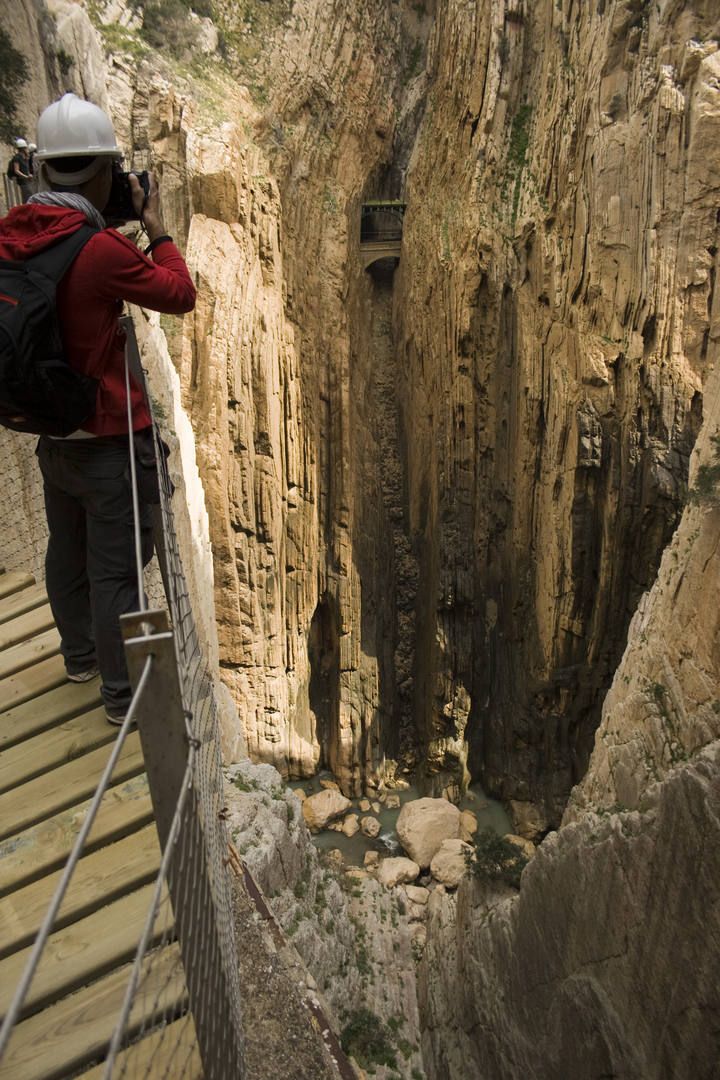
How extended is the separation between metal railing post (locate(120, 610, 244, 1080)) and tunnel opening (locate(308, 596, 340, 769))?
13.5 meters

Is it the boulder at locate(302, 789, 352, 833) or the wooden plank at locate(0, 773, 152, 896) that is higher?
the wooden plank at locate(0, 773, 152, 896)

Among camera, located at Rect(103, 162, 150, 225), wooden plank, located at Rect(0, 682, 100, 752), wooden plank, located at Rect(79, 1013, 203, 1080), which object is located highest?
camera, located at Rect(103, 162, 150, 225)

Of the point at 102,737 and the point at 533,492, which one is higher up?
the point at 102,737

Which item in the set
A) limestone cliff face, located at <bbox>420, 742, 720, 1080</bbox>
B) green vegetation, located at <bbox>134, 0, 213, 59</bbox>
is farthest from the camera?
green vegetation, located at <bbox>134, 0, 213, 59</bbox>

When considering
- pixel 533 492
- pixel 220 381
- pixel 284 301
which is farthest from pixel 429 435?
pixel 220 381

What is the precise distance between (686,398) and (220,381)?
7663mm

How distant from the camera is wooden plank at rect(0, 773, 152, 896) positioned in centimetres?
197

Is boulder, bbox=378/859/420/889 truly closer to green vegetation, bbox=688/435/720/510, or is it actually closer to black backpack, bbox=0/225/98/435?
green vegetation, bbox=688/435/720/510

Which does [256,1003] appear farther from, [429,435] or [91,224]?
[429,435]

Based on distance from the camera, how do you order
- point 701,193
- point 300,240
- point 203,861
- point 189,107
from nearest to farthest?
point 203,861
point 701,193
point 189,107
point 300,240

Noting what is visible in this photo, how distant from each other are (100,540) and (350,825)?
12.5 m

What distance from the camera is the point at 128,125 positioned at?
10344 millimetres

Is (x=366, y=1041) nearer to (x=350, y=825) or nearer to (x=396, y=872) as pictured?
(x=396, y=872)

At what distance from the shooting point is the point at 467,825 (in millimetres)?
13648
